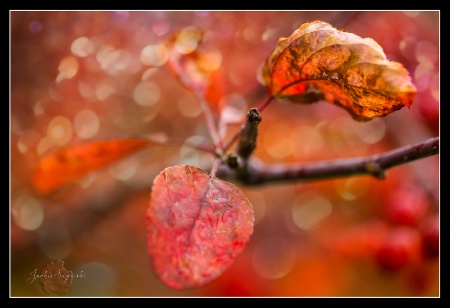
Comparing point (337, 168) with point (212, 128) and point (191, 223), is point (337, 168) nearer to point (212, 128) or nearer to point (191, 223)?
point (212, 128)

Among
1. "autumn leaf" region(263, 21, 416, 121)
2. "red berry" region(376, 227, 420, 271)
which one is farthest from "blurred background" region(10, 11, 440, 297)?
"autumn leaf" region(263, 21, 416, 121)

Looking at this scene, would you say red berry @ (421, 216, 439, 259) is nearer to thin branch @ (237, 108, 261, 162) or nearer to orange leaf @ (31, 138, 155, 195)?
thin branch @ (237, 108, 261, 162)

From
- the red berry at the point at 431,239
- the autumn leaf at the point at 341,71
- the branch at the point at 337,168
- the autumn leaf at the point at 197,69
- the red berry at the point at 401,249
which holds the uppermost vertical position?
the autumn leaf at the point at 341,71

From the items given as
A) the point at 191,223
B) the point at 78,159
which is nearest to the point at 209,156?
the point at 78,159

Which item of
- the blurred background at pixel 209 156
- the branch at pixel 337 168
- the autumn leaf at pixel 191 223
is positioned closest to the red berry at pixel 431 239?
the blurred background at pixel 209 156

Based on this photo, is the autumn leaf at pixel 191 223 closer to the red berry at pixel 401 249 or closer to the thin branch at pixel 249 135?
the thin branch at pixel 249 135

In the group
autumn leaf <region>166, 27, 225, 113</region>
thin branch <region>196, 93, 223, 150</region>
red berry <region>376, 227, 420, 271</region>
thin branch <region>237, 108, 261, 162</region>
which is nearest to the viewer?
thin branch <region>237, 108, 261, 162</region>
